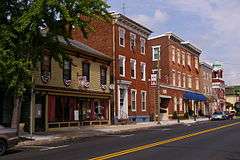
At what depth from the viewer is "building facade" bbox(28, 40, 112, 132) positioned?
33475 millimetres

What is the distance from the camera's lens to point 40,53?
26234mm

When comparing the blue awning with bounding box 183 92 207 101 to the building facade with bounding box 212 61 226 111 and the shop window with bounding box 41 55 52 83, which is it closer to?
the building facade with bounding box 212 61 226 111

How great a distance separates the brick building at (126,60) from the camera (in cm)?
4647

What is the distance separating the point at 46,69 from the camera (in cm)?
3434

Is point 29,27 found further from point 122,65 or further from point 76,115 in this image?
point 122,65

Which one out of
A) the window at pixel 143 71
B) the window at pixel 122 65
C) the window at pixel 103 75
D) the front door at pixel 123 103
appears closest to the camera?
the window at pixel 103 75

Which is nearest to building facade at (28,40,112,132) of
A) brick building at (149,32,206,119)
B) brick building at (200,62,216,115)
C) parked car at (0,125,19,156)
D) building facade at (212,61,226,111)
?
parked car at (0,125,19,156)

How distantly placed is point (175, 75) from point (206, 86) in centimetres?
2251

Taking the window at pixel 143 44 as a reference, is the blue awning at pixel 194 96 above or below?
below

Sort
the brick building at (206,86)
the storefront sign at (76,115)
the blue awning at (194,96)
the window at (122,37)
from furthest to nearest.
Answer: the brick building at (206,86) → the blue awning at (194,96) → the window at (122,37) → the storefront sign at (76,115)

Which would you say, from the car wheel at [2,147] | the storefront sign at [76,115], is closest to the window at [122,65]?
the storefront sign at [76,115]

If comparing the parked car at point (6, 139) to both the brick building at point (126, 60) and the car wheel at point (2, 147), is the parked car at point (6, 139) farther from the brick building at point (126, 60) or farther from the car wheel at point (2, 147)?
the brick building at point (126, 60)

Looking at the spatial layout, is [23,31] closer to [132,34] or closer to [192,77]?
[132,34]

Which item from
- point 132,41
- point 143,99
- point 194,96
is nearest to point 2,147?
point 132,41
